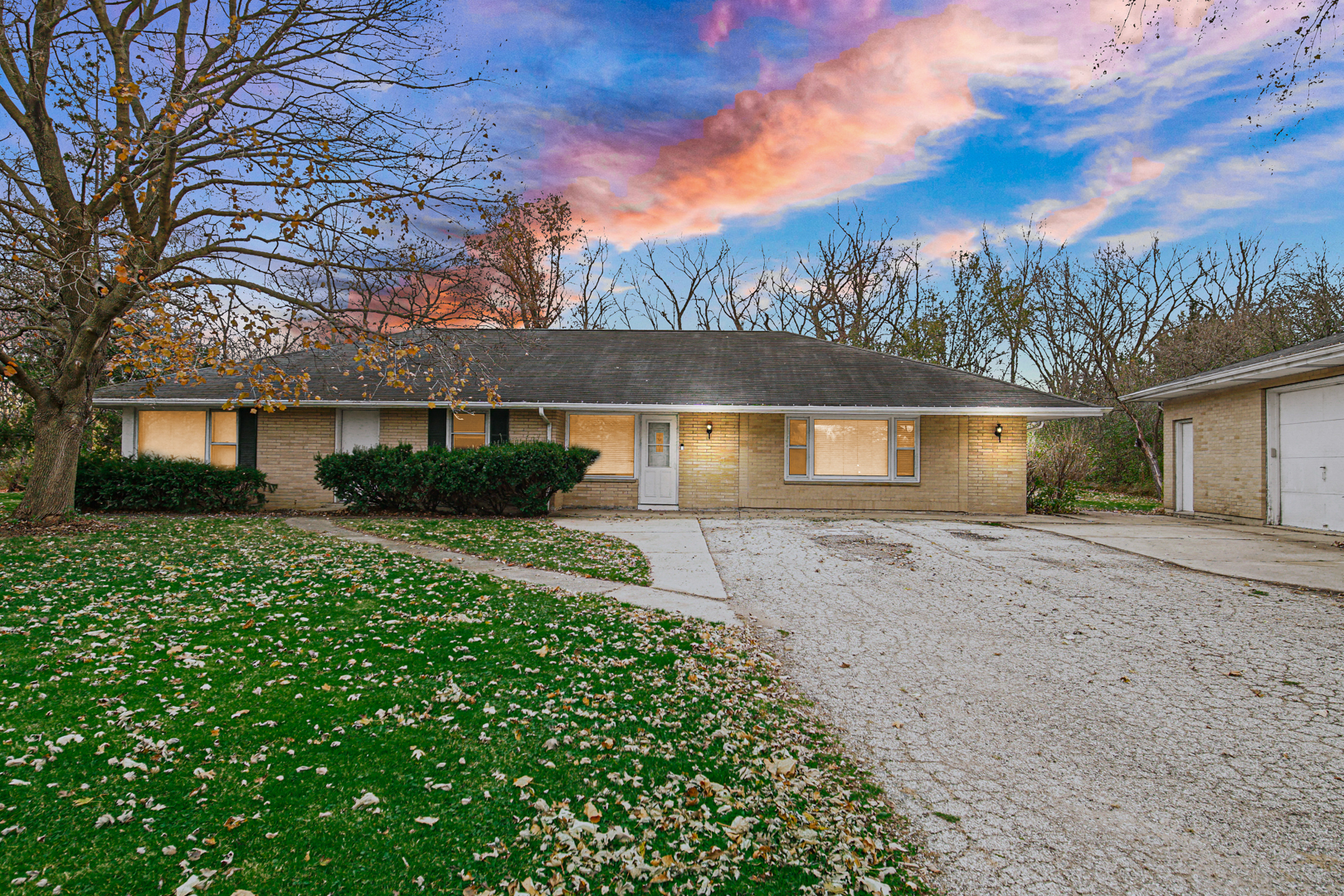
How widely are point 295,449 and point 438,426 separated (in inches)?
131

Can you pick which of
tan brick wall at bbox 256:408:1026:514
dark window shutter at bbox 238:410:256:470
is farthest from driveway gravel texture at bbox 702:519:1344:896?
dark window shutter at bbox 238:410:256:470

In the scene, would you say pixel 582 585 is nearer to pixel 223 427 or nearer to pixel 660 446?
pixel 660 446

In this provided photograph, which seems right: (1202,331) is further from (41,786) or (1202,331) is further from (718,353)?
(41,786)

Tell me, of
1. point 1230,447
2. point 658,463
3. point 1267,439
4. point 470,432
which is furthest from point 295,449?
point 1230,447

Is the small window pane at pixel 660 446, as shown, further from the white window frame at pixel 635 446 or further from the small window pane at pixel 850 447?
the small window pane at pixel 850 447

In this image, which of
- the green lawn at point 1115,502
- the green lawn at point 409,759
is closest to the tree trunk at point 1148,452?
the green lawn at point 1115,502

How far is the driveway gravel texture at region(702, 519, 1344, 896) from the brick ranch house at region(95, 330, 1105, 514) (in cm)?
622

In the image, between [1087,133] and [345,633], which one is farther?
[1087,133]

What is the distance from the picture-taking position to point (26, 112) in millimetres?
8695

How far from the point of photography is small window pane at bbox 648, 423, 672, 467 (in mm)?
14094

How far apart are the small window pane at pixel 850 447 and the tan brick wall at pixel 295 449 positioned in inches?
444

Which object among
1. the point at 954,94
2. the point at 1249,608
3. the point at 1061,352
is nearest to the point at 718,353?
the point at 954,94

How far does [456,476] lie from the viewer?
1154cm

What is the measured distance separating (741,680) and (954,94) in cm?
1313
